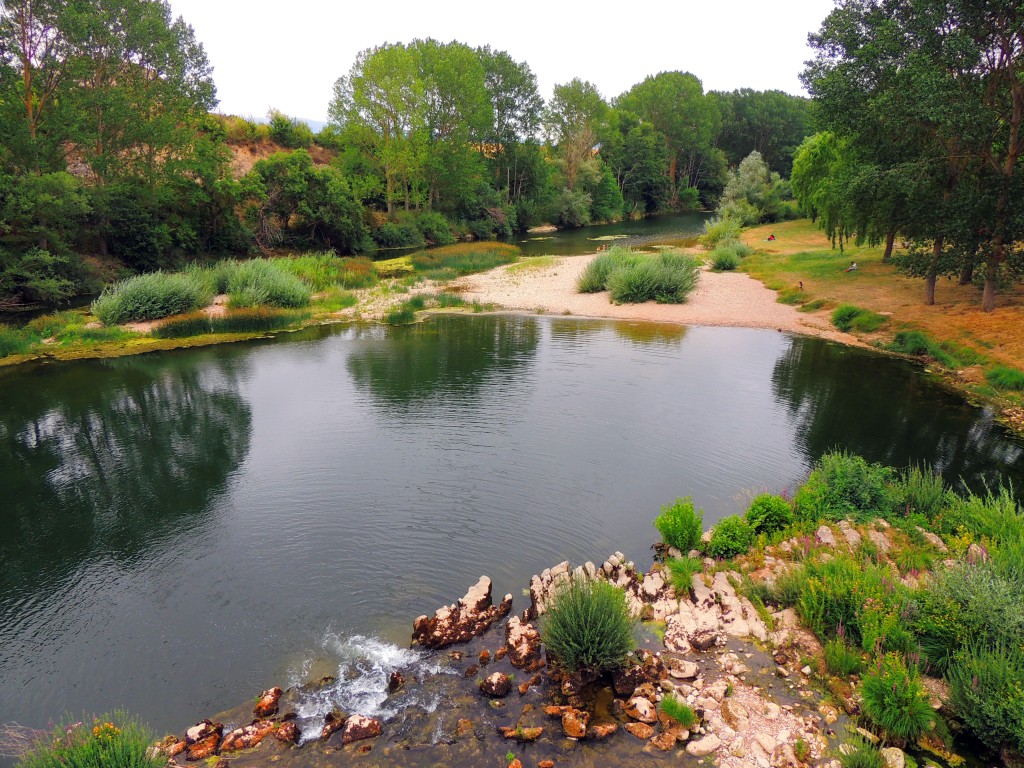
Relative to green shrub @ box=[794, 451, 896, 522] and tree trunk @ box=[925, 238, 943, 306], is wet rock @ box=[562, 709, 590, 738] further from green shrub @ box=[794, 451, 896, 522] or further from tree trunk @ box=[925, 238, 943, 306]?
tree trunk @ box=[925, 238, 943, 306]

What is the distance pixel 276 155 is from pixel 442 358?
28.8 metres

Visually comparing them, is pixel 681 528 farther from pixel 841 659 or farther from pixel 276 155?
pixel 276 155

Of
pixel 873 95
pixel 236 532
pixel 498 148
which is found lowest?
pixel 236 532

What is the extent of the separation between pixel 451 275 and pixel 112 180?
19157mm

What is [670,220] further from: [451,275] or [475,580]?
[475,580]

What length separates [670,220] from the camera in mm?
79312

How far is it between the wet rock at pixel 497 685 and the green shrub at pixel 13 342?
23.6 metres

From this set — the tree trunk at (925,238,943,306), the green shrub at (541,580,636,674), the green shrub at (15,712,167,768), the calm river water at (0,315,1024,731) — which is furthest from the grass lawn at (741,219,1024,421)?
the green shrub at (15,712,167,768)

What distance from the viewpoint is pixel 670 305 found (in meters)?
30.5

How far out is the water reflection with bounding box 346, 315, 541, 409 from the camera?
18.7 meters

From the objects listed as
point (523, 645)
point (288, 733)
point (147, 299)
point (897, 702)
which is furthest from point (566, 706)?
point (147, 299)

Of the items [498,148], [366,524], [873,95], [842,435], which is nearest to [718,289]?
[873,95]

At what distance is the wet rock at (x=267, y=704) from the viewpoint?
22.5ft

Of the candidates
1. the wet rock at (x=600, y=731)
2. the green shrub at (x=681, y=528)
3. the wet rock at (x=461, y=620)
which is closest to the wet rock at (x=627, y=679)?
the wet rock at (x=600, y=731)
